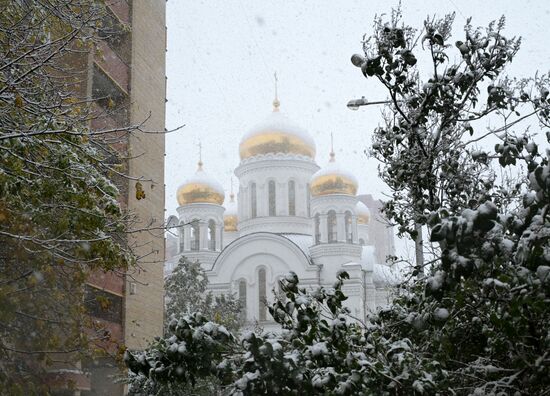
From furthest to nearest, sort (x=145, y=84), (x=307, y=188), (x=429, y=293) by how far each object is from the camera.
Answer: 1. (x=307, y=188)
2. (x=145, y=84)
3. (x=429, y=293)

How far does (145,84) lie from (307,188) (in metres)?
21.9

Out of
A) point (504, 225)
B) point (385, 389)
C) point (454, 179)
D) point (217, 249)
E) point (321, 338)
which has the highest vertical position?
point (217, 249)

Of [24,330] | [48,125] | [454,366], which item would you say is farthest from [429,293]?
[24,330]

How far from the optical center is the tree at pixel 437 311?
11.6ft

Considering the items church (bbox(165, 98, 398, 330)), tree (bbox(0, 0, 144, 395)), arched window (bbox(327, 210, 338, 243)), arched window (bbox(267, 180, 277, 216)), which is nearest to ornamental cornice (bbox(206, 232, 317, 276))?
church (bbox(165, 98, 398, 330))

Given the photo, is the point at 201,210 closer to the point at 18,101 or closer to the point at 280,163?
the point at 280,163

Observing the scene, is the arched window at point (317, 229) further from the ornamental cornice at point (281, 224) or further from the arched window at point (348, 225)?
the ornamental cornice at point (281, 224)

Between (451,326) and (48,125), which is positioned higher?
(48,125)

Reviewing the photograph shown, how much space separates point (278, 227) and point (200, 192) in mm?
5031

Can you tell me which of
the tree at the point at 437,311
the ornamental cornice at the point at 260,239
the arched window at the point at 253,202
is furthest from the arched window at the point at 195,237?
the tree at the point at 437,311

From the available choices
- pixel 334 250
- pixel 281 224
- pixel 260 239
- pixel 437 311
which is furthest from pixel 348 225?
pixel 437 311

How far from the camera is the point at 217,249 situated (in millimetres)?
38719

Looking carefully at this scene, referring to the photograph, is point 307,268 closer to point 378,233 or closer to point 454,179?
point 454,179

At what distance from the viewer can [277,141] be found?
124ft
